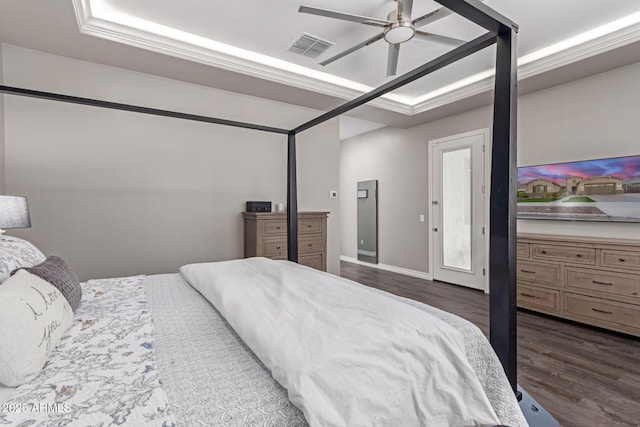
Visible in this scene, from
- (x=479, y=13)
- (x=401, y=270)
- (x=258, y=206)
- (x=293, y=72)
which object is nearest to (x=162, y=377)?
(x=479, y=13)

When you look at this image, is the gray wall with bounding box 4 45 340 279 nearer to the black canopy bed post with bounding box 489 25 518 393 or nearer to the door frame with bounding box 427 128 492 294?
the door frame with bounding box 427 128 492 294

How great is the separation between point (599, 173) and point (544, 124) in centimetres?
86

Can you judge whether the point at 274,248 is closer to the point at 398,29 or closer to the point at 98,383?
the point at 398,29

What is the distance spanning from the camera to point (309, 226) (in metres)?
3.99

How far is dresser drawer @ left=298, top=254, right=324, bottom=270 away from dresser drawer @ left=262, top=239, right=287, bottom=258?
30 cm

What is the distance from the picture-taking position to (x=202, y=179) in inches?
147

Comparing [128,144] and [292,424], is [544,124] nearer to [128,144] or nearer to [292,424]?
[292,424]

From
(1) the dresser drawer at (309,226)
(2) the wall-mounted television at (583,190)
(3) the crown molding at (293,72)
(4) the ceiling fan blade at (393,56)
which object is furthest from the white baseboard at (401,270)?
(4) the ceiling fan blade at (393,56)

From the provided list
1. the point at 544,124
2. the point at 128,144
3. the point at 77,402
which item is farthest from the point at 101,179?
the point at 544,124

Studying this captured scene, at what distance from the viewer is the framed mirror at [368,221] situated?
6289mm

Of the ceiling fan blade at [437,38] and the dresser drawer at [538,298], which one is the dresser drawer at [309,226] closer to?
the ceiling fan blade at [437,38]

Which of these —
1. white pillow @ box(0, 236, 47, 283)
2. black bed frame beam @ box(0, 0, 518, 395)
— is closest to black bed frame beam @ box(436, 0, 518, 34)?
black bed frame beam @ box(0, 0, 518, 395)

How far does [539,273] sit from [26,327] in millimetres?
4147

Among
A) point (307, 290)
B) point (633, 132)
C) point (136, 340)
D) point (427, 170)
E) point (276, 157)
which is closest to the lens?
point (136, 340)
